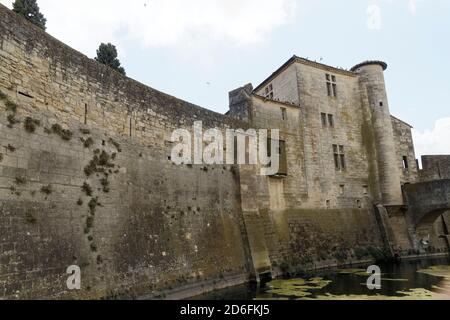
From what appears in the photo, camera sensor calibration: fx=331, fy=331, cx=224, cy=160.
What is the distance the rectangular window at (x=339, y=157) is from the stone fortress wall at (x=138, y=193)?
1.50 ft

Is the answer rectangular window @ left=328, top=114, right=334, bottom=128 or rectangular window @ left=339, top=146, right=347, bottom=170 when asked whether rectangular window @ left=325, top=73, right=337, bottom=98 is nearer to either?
rectangular window @ left=328, top=114, right=334, bottom=128

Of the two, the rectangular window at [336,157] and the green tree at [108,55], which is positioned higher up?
the green tree at [108,55]

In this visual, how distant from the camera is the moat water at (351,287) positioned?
8.66 meters

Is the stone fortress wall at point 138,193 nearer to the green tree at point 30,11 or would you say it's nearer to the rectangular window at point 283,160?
the rectangular window at point 283,160

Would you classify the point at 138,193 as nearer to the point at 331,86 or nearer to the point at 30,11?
the point at 30,11

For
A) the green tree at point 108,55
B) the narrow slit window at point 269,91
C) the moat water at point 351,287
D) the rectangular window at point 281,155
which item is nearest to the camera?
the moat water at point 351,287

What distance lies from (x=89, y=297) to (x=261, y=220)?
7.44 m

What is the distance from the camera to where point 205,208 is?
37.0 ft

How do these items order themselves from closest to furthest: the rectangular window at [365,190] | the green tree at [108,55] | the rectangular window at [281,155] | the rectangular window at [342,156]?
the rectangular window at [281,155] → the green tree at [108,55] → the rectangular window at [342,156] → the rectangular window at [365,190]

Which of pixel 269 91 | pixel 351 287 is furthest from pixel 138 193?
pixel 269 91

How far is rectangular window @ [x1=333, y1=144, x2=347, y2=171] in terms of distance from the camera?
17.5 meters

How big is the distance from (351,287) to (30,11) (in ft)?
51.6

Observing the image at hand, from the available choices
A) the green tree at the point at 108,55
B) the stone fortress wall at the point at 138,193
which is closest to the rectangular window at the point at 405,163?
the stone fortress wall at the point at 138,193

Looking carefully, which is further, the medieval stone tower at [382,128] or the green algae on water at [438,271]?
the medieval stone tower at [382,128]
